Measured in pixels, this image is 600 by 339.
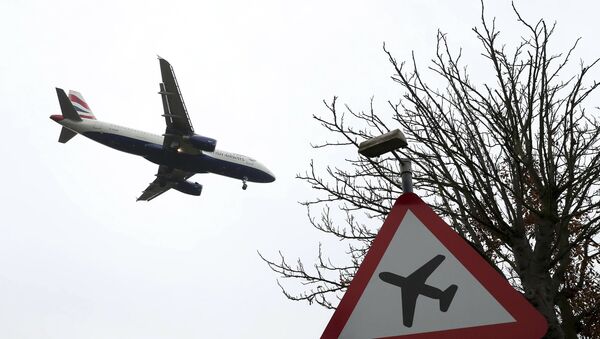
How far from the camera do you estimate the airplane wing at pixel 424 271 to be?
2445 mm

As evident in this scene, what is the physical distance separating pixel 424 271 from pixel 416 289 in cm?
9

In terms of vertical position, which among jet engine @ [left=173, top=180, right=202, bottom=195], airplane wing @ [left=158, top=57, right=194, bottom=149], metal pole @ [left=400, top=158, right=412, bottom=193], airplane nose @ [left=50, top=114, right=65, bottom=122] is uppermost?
airplane wing @ [left=158, top=57, right=194, bottom=149]

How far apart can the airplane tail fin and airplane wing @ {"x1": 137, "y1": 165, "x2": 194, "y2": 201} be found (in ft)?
147

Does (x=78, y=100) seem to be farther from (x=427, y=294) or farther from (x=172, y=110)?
(x=427, y=294)

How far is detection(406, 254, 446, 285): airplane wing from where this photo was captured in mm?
2445

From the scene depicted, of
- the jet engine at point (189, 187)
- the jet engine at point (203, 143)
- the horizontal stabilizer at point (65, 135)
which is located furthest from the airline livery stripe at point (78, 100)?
the jet engine at point (203, 143)

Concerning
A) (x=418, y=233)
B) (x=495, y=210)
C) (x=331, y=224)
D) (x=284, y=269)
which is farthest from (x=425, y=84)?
(x=418, y=233)

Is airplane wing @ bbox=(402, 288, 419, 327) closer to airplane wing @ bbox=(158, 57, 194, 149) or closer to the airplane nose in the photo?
airplane wing @ bbox=(158, 57, 194, 149)

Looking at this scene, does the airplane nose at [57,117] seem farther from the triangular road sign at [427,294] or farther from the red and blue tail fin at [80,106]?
the triangular road sign at [427,294]

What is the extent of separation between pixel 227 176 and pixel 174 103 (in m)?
6.91

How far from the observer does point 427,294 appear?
2402 mm

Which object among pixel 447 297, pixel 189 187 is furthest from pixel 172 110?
pixel 447 297

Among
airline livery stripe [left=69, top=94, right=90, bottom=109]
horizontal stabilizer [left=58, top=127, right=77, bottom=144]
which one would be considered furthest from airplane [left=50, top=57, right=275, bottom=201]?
airline livery stripe [left=69, top=94, right=90, bottom=109]

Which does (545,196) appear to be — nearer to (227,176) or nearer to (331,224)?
(331,224)
